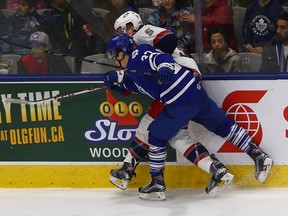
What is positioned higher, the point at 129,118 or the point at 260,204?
the point at 129,118

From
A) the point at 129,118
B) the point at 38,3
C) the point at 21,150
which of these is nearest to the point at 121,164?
the point at 129,118

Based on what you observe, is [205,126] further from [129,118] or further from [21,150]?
[21,150]

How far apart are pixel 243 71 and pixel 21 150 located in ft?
5.18

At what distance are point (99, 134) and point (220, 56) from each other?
952 millimetres

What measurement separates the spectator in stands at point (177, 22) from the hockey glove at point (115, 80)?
47cm

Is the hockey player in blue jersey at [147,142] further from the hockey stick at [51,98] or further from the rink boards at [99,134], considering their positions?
the hockey stick at [51,98]

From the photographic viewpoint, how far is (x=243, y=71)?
5578 millimetres

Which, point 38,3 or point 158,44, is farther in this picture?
point 38,3

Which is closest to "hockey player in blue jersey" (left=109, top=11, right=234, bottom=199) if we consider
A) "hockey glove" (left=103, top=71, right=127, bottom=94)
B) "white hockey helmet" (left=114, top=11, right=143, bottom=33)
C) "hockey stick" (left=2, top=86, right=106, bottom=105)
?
"white hockey helmet" (left=114, top=11, right=143, bottom=33)

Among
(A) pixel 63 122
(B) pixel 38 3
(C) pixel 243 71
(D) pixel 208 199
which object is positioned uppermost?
(B) pixel 38 3

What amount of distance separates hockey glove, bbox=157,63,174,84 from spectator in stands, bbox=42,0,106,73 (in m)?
0.73

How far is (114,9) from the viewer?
5.66 metres

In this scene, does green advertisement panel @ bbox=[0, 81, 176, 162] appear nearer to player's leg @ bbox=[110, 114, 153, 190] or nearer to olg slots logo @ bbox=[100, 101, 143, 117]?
olg slots logo @ bbox=[100, 101, 143, 117]

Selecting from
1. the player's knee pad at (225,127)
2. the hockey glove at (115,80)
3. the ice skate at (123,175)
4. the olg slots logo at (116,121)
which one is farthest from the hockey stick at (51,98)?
the player's knee pad at (225,127)
